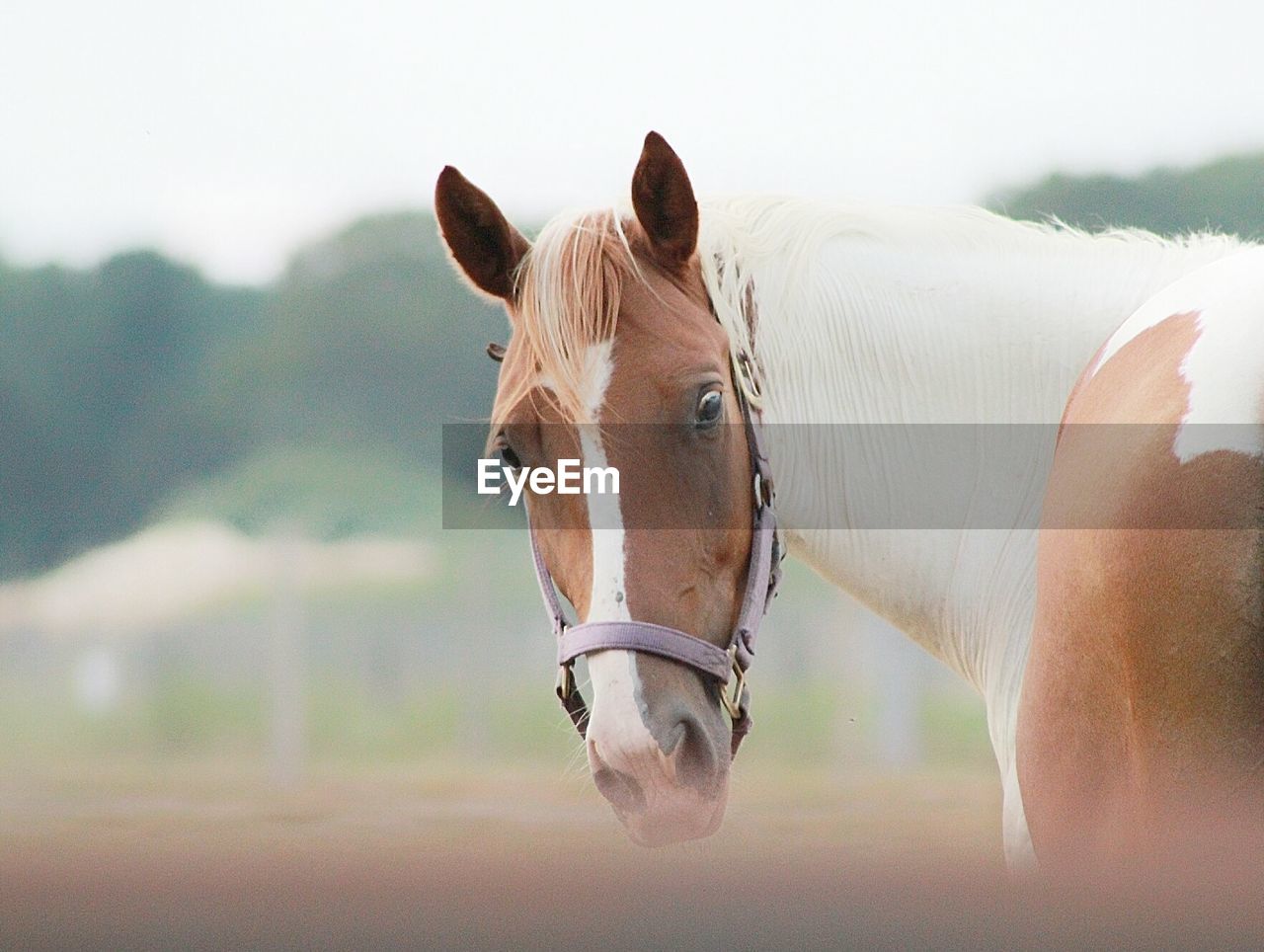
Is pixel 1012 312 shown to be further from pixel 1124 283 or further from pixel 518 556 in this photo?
pixel 518 556

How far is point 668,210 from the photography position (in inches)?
50.9

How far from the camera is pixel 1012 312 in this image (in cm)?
142

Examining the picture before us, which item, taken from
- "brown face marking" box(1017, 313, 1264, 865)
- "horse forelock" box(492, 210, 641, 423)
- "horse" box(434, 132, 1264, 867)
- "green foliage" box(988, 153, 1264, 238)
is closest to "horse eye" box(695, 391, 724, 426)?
"horse" box(434, 132, 1264, 867)

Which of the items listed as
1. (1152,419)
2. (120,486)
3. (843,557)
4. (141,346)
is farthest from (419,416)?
(1152,419)

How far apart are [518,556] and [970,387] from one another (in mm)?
3864

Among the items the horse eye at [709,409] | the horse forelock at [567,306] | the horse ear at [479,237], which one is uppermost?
the horse ear at [479,237]

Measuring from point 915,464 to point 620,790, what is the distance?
1.85 ft

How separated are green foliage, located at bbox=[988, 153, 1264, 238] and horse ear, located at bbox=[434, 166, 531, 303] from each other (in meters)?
5.56

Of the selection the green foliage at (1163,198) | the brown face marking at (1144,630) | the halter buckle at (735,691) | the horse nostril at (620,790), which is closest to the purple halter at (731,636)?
the halter buckle at (735,691)

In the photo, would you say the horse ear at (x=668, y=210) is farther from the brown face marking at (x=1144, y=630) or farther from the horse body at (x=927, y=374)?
the brown face marking at (x=1144, y=630)

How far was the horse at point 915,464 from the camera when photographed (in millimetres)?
905

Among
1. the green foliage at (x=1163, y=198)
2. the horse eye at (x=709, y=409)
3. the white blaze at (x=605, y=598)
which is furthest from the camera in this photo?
the green foliage at (x=1163, y=198)

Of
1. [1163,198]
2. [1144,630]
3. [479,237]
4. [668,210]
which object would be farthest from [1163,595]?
[1163,198]

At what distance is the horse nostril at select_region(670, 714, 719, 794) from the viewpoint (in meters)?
1.12
